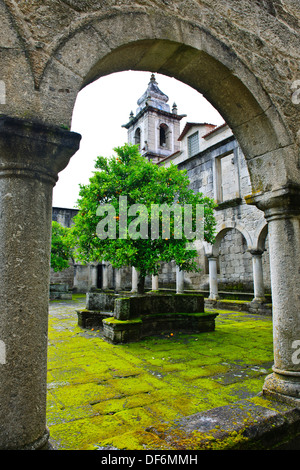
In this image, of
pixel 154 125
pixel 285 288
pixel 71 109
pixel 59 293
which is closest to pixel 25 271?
pixel 71 109

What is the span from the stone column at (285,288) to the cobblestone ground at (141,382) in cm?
51

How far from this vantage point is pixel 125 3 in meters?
→ 1.99

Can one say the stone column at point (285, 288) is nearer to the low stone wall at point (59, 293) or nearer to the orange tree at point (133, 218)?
the orange tree at point (133, 218)

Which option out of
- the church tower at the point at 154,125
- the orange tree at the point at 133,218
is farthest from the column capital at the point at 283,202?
the church tower at the point at 154,125

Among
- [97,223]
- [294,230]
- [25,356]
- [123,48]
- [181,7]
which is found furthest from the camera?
[97,223]

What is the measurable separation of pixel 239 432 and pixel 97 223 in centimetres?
474

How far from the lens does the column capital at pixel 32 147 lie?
1.53 m

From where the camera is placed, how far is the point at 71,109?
172cm

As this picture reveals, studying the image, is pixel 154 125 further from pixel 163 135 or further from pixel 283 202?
pixel 283 202

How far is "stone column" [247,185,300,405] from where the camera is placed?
2416mm

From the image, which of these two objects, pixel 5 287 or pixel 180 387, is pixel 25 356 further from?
pixel 180 387

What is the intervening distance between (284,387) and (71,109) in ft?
8.29

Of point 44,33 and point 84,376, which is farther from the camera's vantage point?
point 84,376
